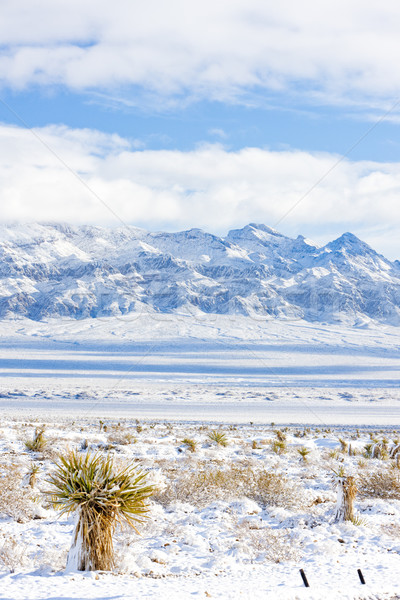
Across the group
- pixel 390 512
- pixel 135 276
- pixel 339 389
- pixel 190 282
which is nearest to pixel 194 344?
pixel 339 389

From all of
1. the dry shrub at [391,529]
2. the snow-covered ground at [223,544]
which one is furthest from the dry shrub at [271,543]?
the dry shrub at [391,529]

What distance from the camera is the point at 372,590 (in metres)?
5.26

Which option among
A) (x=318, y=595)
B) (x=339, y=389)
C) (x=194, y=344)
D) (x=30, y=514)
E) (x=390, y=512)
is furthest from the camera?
(x=194, y=344)

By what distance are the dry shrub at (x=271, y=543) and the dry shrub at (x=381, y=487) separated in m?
3.29

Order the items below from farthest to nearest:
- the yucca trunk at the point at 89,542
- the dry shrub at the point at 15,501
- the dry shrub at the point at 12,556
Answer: the dry shrub at the point at 15,501 < the dry shrub at the point at 12,556 < the yucca trunk at the point at 89,542

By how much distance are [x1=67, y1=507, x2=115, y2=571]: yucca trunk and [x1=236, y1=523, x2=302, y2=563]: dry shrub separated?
201cm

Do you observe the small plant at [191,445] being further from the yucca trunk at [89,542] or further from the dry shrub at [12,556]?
the yucca trunk at [89,542]

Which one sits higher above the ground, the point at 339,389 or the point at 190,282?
the point at 190,282

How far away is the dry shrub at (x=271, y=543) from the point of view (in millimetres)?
6477

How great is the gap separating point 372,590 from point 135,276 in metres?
196

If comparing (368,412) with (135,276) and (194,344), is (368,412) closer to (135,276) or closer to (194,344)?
(194,344)

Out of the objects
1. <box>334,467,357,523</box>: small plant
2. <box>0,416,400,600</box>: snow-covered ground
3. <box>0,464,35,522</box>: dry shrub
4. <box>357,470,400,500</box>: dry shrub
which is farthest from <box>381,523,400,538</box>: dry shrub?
<box>0,464,35,522</box>: dry shrub

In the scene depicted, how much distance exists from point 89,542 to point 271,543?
2.51m

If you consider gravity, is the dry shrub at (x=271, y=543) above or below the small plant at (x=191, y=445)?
below
